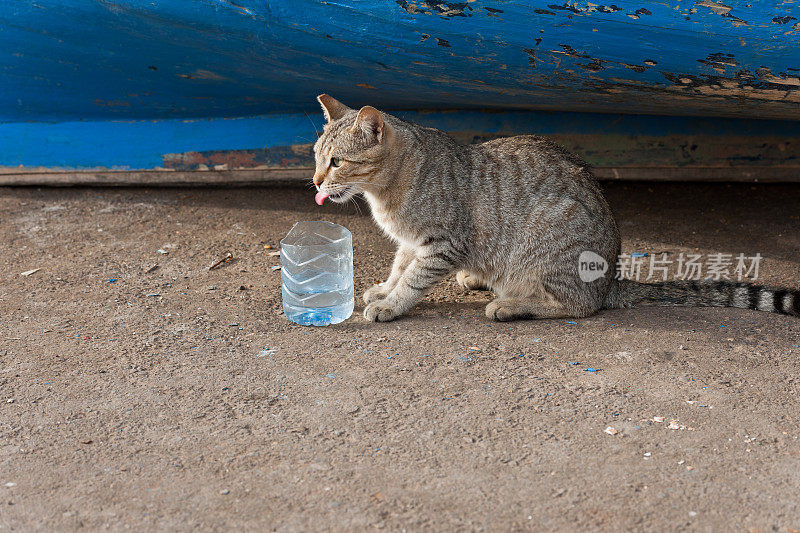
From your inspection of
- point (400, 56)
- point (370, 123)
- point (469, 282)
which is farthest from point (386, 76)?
point (469, 282)

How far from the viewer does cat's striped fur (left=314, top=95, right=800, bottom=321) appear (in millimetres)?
3615

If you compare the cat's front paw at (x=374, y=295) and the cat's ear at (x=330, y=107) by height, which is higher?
the cat's ear at (x=330, y=107)

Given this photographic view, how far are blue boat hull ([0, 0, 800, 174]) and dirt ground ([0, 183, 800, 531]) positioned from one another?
3.36ft

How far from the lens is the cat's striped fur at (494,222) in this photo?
362 cm

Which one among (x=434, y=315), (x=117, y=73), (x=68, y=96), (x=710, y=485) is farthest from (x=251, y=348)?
(x=68, y=96)

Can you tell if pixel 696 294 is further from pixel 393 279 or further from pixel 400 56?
pixel 400 56

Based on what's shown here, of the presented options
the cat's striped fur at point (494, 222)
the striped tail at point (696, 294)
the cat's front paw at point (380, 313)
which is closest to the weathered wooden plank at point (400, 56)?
the cat's striped fur at point (494, 222)

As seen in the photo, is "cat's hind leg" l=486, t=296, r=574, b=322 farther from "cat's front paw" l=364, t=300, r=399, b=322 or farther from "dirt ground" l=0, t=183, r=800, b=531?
"cat's front paw" l=364, t=300, r=399, b=322

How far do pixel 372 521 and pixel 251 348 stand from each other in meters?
1.35

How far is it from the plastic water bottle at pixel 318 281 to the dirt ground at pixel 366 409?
0.36 ft

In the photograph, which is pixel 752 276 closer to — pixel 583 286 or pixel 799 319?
pixel 799 319

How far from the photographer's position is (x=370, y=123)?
350 centimetres

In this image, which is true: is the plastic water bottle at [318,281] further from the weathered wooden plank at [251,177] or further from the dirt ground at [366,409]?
the weathered wooden plank at [251,177]

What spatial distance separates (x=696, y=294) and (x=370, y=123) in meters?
1.92
